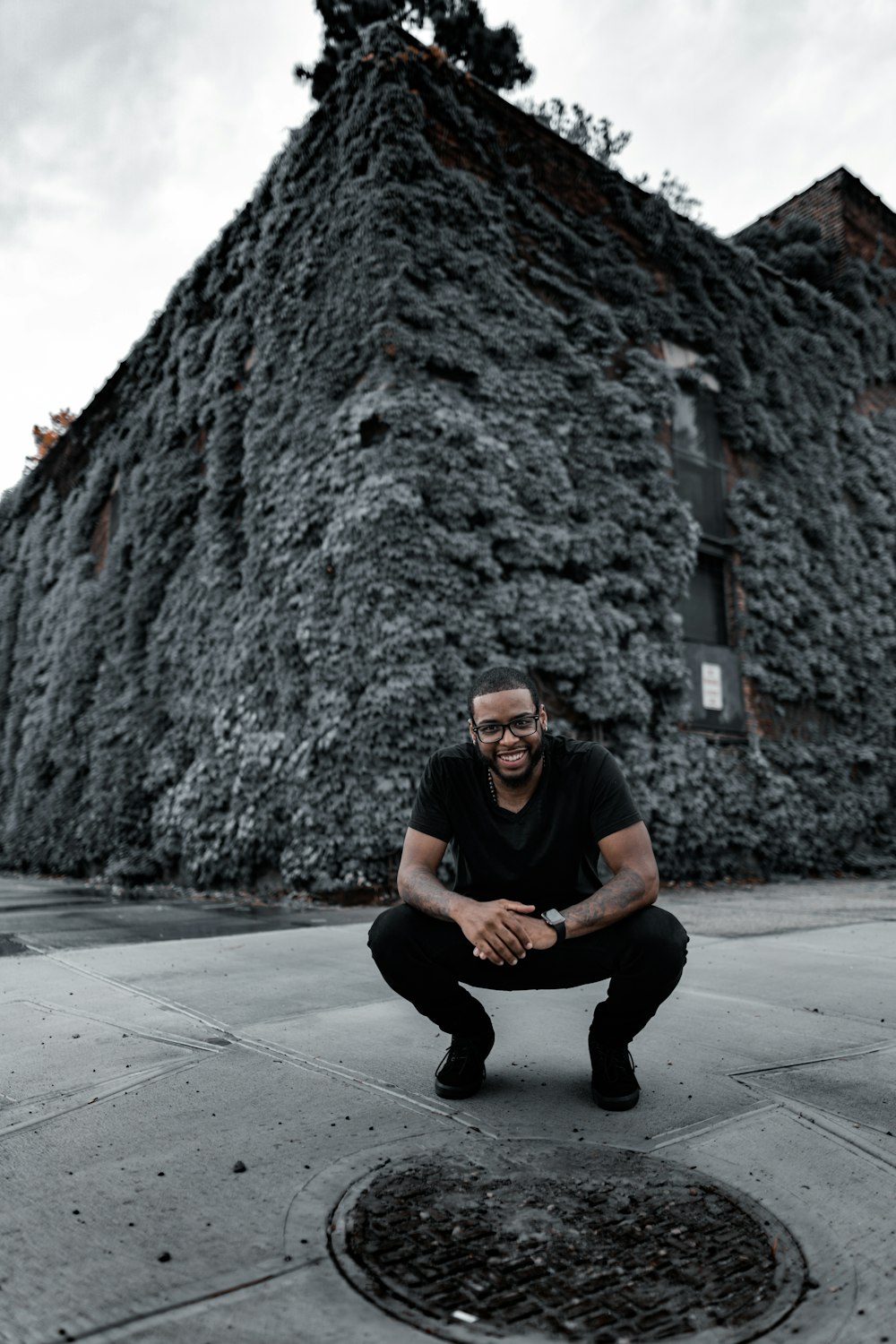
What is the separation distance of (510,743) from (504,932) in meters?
0.57

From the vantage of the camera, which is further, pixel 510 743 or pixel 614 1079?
pixel 510 743

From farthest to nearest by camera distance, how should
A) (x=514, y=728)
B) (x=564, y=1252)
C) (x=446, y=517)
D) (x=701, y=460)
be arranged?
(x=701, y=460) < (x=446, y=517) < (x=514, y=728) < (x=564, y=1252)

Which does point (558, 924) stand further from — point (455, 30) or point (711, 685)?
point (455, 30)

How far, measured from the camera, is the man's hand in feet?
7.95

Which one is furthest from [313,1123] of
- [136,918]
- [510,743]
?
[136,918]

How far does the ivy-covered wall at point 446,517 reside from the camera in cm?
777

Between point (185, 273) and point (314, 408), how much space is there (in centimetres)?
429

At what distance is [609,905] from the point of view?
8.27ft

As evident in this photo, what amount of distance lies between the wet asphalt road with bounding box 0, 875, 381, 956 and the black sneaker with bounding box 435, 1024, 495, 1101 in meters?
3.28

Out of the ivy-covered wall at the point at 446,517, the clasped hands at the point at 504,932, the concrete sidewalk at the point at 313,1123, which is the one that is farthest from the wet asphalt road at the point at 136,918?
the clasped hands at the point at 504,932

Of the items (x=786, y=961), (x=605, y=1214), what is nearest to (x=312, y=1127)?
(x=605, y=1214)

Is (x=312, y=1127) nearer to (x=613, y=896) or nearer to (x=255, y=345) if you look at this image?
(x=613, y=896)

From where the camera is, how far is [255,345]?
9680mm

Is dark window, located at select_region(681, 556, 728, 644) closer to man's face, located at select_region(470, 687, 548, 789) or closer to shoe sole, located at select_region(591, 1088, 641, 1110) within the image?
man's face, located at select_region(470, 687, 548, 789)
